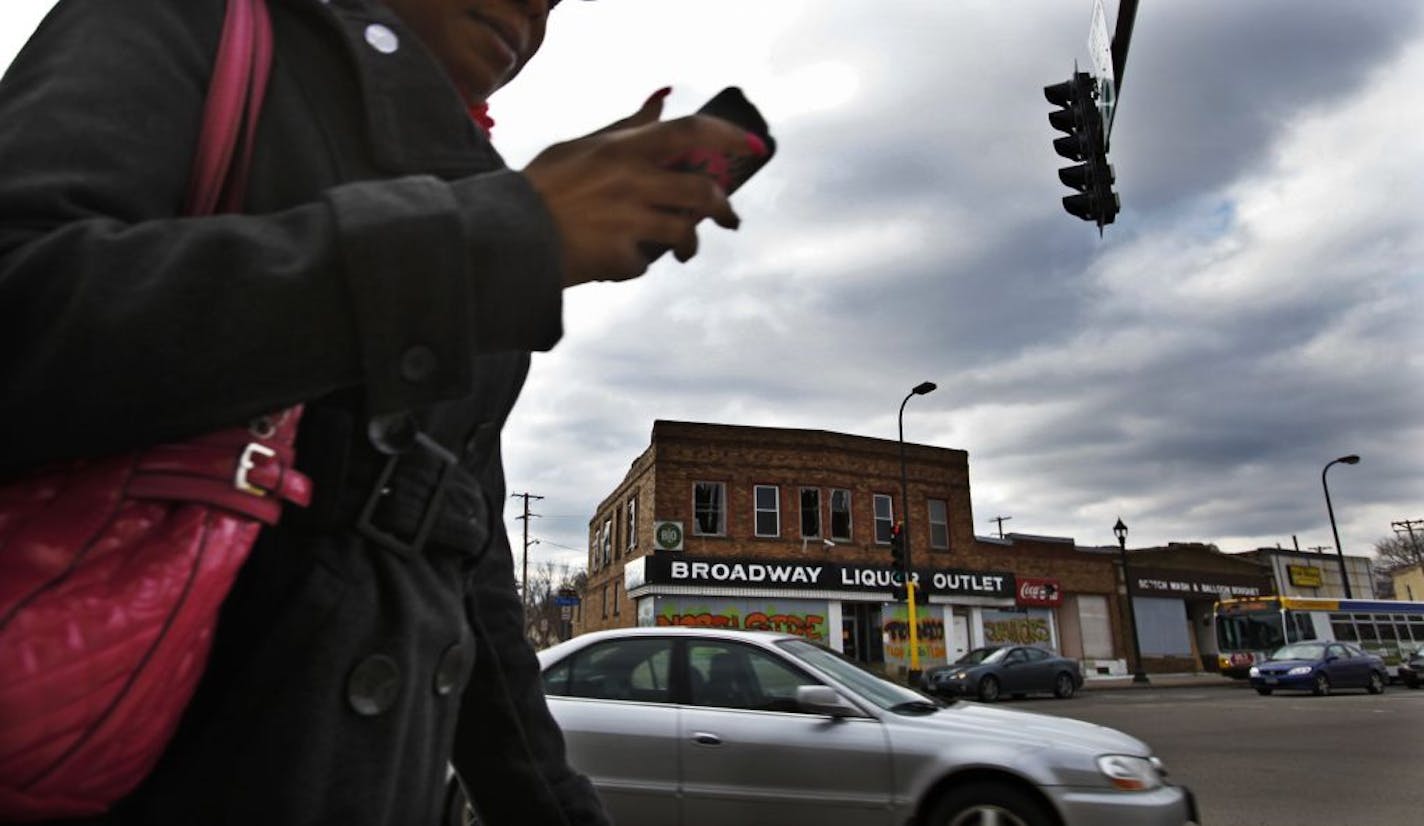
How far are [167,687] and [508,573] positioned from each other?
714 mm

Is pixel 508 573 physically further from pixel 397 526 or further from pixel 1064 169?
pixel 1064 169

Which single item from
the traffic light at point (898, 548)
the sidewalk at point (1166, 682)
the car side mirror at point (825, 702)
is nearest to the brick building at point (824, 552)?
the sidewalk at point (1166, 682)

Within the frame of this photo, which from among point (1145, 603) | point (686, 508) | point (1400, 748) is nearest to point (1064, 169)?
point (1400, 748)

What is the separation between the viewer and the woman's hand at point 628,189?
0.73 metres

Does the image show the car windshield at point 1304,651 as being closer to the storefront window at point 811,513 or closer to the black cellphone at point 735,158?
the storefront window at point 811,513

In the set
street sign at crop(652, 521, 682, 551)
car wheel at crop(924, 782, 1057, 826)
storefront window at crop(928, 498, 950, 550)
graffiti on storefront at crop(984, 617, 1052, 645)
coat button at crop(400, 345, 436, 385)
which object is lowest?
car wheel at crop(924, 782, 1057, 826)

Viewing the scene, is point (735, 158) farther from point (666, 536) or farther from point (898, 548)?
point (666, 536)

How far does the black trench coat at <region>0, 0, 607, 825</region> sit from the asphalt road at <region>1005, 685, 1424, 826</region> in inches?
306

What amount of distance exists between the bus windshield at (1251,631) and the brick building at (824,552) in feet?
13.3

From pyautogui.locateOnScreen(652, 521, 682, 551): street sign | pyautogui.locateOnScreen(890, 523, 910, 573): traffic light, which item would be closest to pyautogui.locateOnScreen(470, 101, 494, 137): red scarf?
pyautogui.locateOnScreen(890, 523, 910, 573): traffic light

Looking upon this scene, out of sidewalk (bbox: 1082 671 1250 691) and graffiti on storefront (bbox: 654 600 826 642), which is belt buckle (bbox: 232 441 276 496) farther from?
sidewalk (bbox: 1082 671 1250 691)

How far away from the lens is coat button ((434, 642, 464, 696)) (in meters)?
0.87

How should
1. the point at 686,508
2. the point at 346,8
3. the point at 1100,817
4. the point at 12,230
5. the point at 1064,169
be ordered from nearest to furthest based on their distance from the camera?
the point at 12,230 < the point at 346,8 < the point at 1100,817 < the point at 1064,169 < the point at 686,508

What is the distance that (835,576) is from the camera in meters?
27.7
